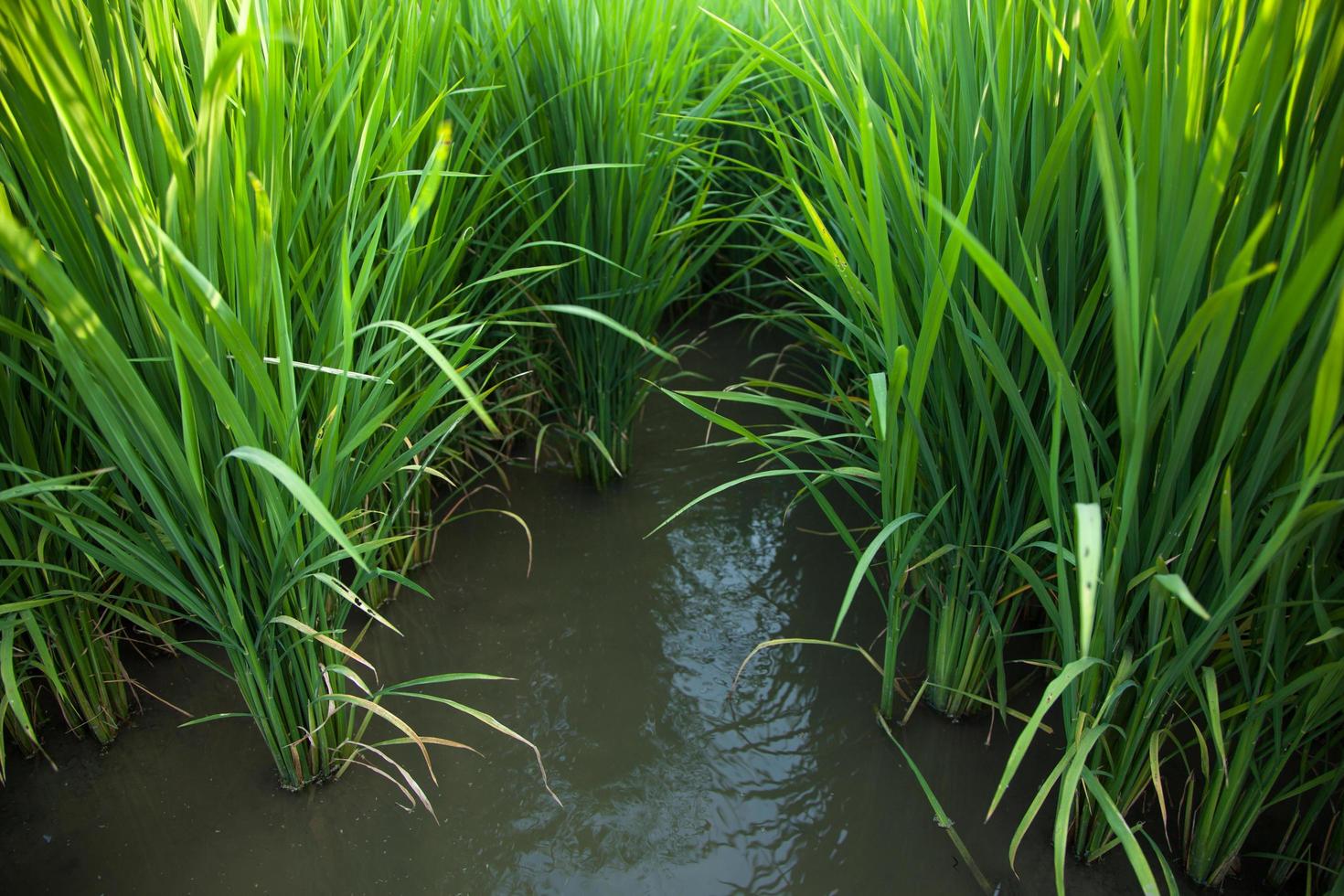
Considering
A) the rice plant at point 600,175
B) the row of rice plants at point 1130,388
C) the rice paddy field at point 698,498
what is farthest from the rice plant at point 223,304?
the row of rice plants at point 1130,388

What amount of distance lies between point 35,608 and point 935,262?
1329 mm

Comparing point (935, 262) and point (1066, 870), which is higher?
point (935, 262)

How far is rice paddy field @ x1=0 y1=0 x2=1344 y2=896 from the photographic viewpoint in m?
0.86

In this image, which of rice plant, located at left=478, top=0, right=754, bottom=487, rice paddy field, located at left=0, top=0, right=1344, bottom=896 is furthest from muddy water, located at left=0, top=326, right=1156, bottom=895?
rice plant, located at left=478, top=0, right=754, bottom=487

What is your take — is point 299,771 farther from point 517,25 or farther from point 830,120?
point 830,120

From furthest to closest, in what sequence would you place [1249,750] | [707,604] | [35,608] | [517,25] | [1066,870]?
[517,25] < [707,604] < [35,608] < [1066,870] < [1249,750]

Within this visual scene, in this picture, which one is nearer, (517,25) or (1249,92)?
(1249,92)

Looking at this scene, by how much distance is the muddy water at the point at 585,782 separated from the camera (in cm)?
113

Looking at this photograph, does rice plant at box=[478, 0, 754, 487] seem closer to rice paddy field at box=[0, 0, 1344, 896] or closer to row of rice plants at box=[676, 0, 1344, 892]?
rice paddy field at box=[0, 0, 1344, 896]

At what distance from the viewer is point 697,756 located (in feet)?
4.28

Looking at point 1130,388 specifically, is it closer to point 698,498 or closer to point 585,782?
point 698,498

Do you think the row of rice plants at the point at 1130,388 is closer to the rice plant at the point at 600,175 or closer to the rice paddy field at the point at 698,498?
the rice paddy field at the point at 698,498

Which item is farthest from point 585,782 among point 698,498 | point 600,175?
point 600,175

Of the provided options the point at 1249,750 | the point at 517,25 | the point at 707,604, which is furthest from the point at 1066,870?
the point at 517,25
